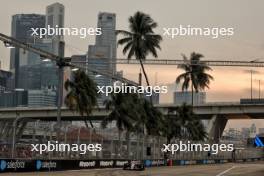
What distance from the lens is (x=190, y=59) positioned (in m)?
114

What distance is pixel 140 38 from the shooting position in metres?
86.8

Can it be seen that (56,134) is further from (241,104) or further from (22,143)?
(241,104)

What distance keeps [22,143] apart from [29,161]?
3282 mm

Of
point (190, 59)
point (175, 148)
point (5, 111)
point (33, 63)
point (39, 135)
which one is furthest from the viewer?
point (5, 111)

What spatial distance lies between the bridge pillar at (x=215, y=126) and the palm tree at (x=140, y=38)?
44.0 metres

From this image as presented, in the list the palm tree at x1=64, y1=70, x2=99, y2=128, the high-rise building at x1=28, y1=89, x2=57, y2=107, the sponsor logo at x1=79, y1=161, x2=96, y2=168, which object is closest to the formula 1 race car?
the sponsor logo at x1=79, y1=161, x2=96, y2=168

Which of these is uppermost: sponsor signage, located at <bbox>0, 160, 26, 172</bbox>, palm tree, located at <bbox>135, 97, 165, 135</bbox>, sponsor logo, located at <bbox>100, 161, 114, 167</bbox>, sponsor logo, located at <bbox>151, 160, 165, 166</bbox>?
palm tree, located at <bbox>135, 97, 165, 135</bbox>

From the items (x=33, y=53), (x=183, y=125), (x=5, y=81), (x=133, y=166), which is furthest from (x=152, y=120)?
(x=133, y=166)

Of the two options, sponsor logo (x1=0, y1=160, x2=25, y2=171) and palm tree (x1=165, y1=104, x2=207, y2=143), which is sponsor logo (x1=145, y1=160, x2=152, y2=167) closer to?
palm tree (x1=165, y1=104, x2=207, y2=143)

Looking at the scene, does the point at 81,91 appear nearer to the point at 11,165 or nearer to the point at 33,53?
the point at 33,53

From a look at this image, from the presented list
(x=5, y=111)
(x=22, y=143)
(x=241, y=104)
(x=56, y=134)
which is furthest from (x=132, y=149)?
(x=5, y=111)

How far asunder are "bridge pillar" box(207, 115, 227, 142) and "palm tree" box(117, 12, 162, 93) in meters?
44.0

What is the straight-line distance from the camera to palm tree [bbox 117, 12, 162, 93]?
86.6 m

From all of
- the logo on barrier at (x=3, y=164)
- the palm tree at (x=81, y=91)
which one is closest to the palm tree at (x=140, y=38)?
the palm tree at (x=81, y=91)
